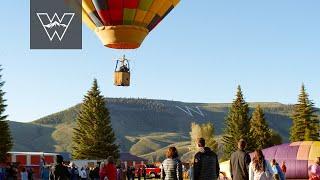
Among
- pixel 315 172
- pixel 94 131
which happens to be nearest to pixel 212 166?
pixel 315 172

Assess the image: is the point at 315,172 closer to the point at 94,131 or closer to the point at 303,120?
the point at 94,131

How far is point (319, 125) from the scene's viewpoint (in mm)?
72875

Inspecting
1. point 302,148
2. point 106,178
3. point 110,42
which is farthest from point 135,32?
point 106,178

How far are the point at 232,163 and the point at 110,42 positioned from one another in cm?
1811

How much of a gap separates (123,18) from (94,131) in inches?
1622

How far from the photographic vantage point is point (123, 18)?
93.8ft

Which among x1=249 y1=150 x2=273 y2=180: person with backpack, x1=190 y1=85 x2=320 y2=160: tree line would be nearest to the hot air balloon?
x1=249 y1=150 x2=273 y2=180: person with backpack

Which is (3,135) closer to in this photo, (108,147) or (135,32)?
(108,147)

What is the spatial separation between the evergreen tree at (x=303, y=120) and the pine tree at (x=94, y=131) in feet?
63.6

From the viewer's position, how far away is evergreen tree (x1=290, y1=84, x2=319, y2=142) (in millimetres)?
71500

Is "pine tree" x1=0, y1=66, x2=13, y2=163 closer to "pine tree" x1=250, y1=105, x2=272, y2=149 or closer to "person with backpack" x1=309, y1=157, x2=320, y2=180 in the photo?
"pine tree" x1=250, y1=105, x2=272, y2=149

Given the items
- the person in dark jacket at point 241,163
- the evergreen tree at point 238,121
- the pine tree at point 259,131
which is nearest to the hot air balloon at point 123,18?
the person in dark jacket at point 241,163

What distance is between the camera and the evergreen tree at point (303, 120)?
71500 mm

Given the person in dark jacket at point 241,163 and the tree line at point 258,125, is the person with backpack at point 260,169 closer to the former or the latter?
the person in dark jacket at point 241,163
